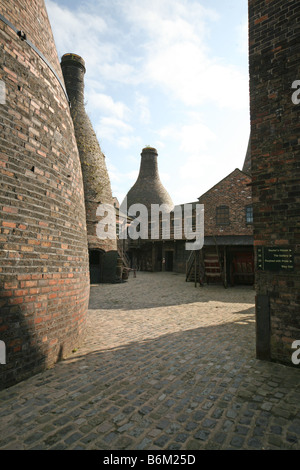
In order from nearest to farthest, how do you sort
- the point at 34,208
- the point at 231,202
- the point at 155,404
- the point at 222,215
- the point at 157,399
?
1. the point at 155,404
2. the point at 157,399
3. the point at 34,208
4. the point at 231,202
5. the point at 222,215

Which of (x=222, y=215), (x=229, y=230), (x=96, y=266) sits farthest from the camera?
(x=222, y=215)

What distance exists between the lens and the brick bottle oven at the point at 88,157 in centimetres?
1417

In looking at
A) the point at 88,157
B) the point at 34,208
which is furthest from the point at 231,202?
the point at 34,208

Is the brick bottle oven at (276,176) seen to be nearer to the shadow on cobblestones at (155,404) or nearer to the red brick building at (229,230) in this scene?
the shadow on cobblestones at (155,404)

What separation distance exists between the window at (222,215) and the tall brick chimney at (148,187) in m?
12.6

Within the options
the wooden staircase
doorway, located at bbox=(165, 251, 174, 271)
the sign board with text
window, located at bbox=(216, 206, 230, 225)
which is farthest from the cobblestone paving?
doorway, located at bbox=(165, 251, 174, 271)

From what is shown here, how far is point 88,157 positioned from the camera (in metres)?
14.3

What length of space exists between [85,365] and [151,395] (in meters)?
1.27

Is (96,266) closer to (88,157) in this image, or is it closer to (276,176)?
(88,157)

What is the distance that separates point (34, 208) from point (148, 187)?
28.0 m

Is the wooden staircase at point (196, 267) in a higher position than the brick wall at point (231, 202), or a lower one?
lower

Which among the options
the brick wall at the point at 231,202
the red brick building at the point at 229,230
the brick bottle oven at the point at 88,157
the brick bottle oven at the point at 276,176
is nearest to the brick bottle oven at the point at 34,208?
the brick bottle oven at the point at 276,176

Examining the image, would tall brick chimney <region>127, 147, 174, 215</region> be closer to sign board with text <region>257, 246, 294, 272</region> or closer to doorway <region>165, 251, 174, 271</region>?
doorway <region>165, 251, 174, 271</region>
